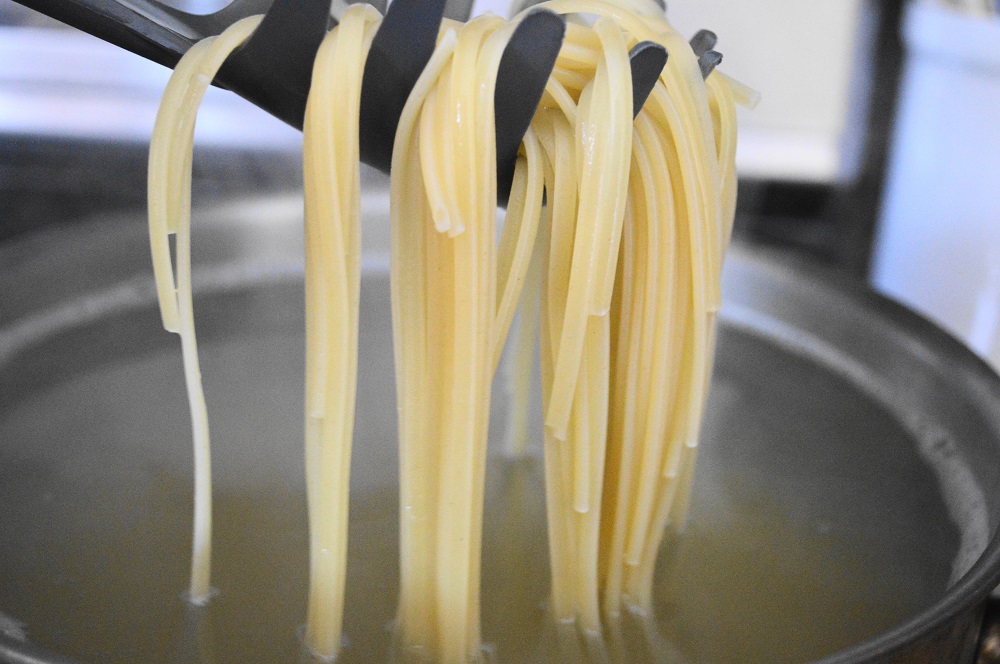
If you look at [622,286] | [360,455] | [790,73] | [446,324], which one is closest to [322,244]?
[446,324]

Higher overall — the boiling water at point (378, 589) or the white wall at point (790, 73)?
the white wall at point (790, 73)

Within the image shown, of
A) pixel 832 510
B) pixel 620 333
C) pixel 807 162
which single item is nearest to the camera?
pixel 620 333

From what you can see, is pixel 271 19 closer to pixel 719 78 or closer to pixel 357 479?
pixel 719 78

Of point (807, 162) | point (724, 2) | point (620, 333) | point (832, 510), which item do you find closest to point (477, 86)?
point (620, 333)

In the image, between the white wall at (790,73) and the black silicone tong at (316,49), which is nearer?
the black silicone tong at (316,49)

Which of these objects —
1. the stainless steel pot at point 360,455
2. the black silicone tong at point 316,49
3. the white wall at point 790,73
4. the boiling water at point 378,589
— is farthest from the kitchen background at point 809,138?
the black silicone tong at point 316,49

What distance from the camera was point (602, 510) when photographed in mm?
786

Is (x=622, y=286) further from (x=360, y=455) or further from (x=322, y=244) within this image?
(x=360, y=455)

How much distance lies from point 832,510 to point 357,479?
450mm

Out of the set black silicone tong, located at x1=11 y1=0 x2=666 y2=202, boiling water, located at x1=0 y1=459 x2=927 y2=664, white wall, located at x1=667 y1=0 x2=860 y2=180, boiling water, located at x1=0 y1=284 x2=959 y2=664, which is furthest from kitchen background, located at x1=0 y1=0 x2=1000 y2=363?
black silicone tong, located at x1=11 y1=0 x2=666 y2=202

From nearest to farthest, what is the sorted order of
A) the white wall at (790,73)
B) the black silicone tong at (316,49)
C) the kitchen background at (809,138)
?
1. the black silicone tong at (316,49)
2. the kitchen background at (809,138)
3. the white wall at (790,73)

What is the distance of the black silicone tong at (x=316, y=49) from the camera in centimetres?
60

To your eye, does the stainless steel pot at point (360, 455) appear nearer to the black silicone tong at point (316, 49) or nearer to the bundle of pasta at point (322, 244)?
the bundle of pasta at point (322, 244)

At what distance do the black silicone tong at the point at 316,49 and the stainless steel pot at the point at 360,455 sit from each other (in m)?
0.37
